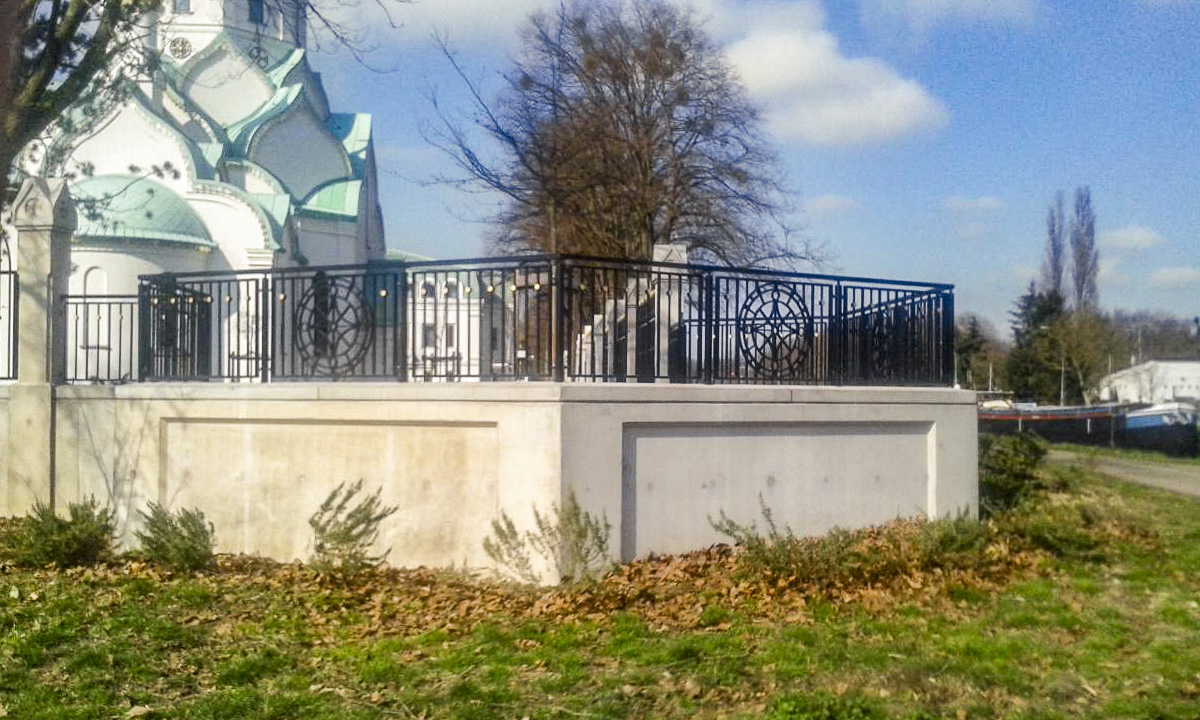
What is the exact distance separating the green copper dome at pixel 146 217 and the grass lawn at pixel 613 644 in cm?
2656

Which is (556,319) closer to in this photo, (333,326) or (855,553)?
(333,326)

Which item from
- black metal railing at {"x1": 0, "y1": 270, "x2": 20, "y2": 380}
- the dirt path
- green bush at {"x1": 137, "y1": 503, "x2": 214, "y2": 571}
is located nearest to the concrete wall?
green bush at {"x1": 137, "y1": 503, "x2": 214, "y2": 571}

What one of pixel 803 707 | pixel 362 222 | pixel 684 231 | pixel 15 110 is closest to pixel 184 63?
pixel 362 222

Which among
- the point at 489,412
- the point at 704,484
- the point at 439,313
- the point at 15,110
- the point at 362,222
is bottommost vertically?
the point at 704,484

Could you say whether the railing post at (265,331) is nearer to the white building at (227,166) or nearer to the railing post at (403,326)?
the railing post at (403,326)

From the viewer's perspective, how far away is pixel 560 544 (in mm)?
8844

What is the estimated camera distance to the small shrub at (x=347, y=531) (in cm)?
884

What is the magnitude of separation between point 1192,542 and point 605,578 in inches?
251

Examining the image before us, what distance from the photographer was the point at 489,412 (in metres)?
9.23

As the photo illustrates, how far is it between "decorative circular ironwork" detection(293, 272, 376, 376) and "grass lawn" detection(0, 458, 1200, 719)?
6.29 ft

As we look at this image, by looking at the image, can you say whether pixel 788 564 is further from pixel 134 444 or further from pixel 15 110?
pixel 15 110

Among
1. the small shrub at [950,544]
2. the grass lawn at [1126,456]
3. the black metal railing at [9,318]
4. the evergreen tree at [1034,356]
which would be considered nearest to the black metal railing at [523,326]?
the black metal railing at [9,318]

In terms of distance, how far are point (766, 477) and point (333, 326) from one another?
13.6 feet

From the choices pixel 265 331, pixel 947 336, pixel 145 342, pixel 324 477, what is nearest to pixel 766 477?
pixel 947 336
